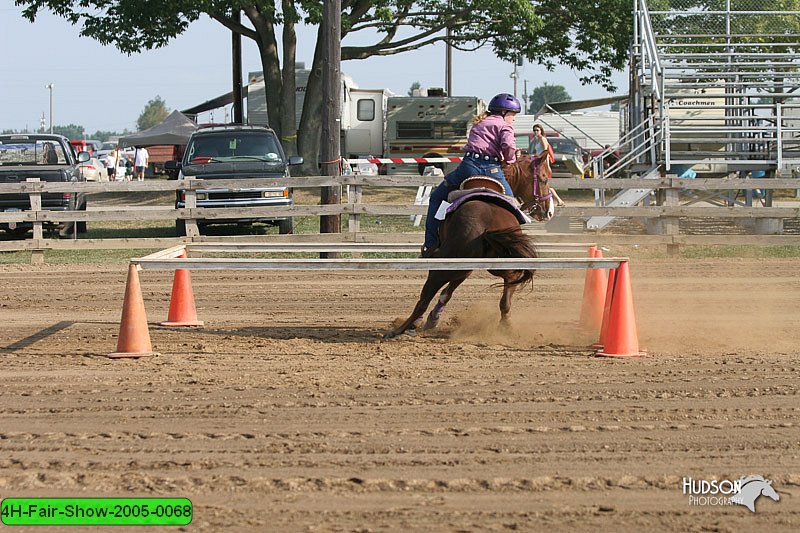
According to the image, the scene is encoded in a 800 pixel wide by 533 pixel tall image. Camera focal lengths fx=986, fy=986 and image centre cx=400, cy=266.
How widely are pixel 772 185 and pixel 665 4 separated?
29.2 ft

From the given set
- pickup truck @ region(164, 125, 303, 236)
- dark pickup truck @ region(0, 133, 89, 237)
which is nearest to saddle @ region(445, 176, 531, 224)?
pickup truck @ region(164, 125, 303, 236)

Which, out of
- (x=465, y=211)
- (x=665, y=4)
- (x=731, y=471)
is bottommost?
(x=731, y=471)

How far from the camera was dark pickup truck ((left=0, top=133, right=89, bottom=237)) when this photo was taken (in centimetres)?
1816

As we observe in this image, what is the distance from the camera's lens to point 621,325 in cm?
827

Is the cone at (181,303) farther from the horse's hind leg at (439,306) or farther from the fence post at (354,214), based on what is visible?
the fence post at (354,214)

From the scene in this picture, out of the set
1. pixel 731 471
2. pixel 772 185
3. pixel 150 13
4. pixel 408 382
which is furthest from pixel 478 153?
pixel 150 13

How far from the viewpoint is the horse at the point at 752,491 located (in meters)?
4.86

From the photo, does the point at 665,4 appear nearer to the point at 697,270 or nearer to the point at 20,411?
the point at 697,270

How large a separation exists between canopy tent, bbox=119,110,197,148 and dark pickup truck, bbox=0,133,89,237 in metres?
22.9

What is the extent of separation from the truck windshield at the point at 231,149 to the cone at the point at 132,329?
11.1 metres

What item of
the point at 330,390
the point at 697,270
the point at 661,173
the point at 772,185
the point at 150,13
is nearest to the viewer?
the point at 330,390

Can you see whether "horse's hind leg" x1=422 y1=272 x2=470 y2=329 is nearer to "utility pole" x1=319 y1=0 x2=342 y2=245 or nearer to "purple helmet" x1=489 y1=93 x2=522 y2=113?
"purple helmet" x1=489 y1=93 x2=522 y2=113

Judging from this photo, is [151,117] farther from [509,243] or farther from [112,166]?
[509,243]

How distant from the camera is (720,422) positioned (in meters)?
6.14
